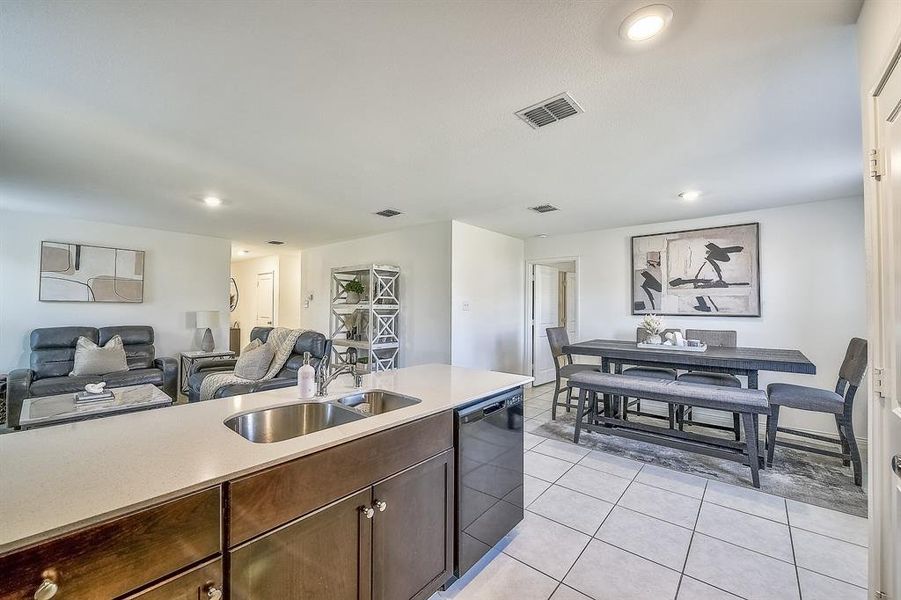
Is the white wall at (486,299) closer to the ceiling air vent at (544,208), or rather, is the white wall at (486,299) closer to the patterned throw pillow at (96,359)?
the ceiling air vent at (544,208)

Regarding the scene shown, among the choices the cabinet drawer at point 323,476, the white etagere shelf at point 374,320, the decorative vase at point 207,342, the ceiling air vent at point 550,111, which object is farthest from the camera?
the decorative vase at point 207,342

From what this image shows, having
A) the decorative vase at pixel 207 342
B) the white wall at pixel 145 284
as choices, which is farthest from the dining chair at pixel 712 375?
the white wall at pixel 145 284

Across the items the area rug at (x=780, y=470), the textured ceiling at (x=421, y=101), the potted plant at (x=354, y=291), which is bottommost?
the area rug at (x=780, y=470)

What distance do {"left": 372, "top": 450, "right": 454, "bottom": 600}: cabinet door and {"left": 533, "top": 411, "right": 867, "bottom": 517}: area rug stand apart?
2265mm

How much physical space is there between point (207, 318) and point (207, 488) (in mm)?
5570

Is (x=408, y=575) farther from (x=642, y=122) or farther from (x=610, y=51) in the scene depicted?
(x=642, y=122)

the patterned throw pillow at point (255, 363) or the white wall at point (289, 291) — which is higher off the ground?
the white wall at point (289, 291)

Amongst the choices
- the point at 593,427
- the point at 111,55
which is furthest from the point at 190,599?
the point at 593,427

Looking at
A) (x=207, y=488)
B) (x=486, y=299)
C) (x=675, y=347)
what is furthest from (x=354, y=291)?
(x=207, y=488)

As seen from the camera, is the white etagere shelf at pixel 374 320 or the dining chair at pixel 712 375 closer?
the dining chair at pixel 712 375

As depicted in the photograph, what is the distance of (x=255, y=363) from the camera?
Answer: 3.78 metres

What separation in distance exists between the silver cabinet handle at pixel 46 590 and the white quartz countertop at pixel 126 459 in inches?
3.5

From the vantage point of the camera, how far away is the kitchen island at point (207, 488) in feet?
2.66

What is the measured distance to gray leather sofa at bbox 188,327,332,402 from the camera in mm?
3490
